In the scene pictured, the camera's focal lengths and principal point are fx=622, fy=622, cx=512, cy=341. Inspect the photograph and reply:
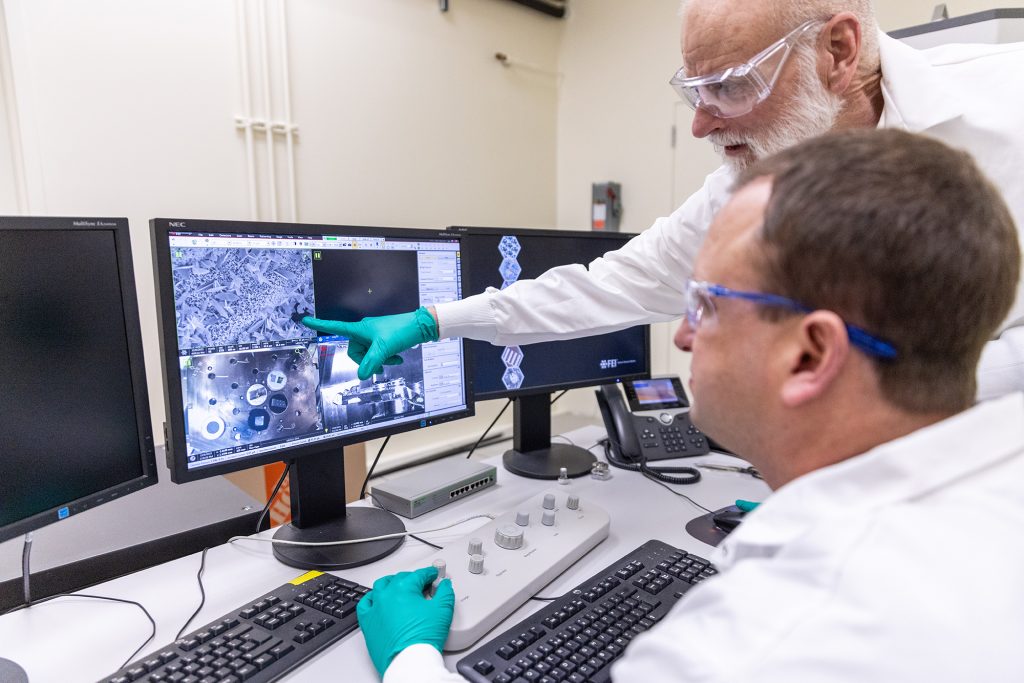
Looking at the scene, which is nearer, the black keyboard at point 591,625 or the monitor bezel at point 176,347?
the black keyboard at point 591,625

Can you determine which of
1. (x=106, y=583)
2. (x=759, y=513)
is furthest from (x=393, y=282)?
(x=759, y=513)

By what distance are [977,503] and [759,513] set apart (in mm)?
155

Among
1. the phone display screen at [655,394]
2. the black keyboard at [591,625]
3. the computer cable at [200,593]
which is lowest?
the computer cable at [200,593]

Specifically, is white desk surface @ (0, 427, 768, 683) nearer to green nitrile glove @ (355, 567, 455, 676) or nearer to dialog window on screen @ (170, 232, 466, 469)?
green nitrile glove @ (355, 567, 455, 676)

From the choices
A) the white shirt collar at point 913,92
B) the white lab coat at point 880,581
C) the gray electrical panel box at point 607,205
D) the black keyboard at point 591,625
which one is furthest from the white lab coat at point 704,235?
the gray electrical panel box at point 607,205

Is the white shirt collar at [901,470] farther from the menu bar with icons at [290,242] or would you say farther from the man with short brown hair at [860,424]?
the menu bar with icons at [290,242]

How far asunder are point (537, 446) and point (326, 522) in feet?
1.96

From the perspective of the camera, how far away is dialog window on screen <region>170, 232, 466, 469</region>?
0.91m

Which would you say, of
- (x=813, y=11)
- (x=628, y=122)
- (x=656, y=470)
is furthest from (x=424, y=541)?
(x=628, y=122)

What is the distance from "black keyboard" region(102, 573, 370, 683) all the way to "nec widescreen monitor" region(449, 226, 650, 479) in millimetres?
570

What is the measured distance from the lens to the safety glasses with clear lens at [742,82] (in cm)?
106

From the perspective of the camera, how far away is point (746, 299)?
58 centimetres

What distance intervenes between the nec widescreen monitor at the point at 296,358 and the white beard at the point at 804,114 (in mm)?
617

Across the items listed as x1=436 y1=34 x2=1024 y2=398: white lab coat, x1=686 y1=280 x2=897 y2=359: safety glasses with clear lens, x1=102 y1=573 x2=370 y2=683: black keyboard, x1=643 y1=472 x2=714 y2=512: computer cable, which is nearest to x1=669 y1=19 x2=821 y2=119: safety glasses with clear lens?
x1=436 y1=34 x2=1024 y2=398: white lab coat
